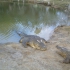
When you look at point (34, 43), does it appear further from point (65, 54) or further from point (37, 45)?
point (65, 54)

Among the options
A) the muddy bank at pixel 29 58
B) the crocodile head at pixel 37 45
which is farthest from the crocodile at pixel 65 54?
the crocodile head at pixel 37 45

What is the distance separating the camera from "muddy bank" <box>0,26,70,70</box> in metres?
5.56

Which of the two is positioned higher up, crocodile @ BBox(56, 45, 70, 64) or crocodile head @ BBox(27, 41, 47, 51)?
crocodile @ BBox(56, 45, 70, 64)

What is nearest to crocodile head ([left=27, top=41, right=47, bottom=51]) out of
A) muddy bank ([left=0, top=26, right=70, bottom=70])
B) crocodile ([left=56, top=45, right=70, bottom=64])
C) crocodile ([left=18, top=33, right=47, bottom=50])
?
crocodile ([left=18, top=33, right=47, bottom=50])

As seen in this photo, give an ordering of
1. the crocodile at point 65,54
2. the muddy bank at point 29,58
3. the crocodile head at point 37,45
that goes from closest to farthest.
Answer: the muddy bank at point 29,58
the crocodile at point 65,54
the crocodile head at point 37,45

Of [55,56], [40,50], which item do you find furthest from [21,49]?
[55,56]

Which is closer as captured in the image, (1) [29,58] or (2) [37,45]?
(1) [29,58]

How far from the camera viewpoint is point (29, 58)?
6.23 metres

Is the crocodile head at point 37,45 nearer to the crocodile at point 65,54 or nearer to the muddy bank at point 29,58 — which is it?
the muddy bank at point 29,58

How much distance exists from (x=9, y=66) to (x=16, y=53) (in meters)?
1.19

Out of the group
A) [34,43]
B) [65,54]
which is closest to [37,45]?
[34,43]

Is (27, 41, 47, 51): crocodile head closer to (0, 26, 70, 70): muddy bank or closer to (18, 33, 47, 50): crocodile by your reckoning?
(18, 33, 47, 50): crocodile

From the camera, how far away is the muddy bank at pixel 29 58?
556 centimetres

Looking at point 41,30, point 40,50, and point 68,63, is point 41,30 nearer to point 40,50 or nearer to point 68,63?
point 40,50
